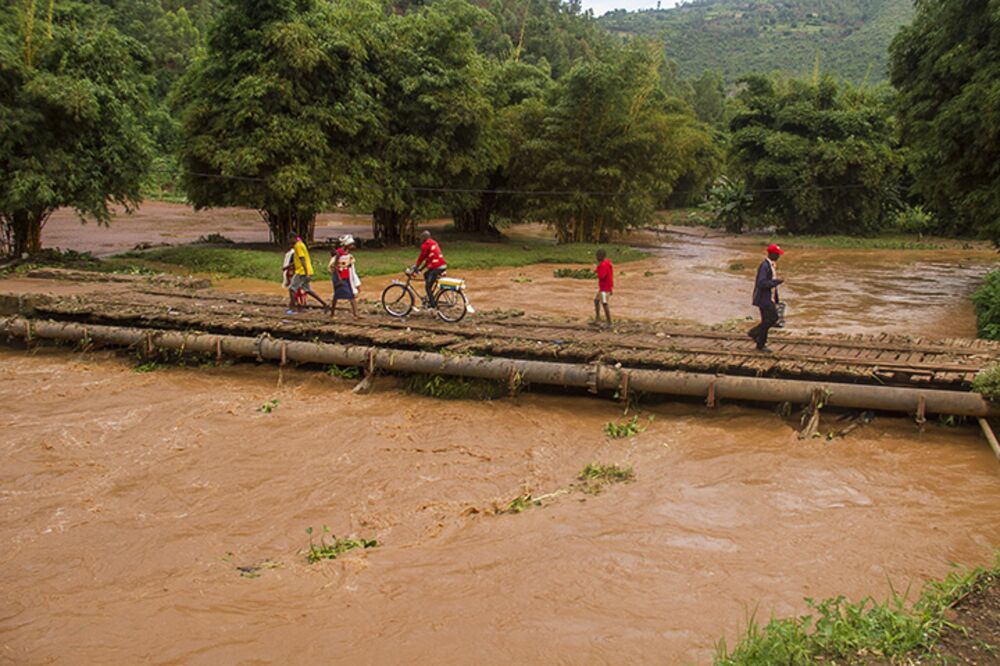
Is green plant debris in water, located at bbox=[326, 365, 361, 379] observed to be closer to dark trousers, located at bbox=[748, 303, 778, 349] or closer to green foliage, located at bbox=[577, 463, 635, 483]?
green foliage, located at bbox=[577, 463, 635, 483]

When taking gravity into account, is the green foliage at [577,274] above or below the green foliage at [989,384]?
above

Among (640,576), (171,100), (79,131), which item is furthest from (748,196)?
(640,576)

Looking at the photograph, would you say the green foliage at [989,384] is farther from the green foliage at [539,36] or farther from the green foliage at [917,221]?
the green foliage at [539,36]

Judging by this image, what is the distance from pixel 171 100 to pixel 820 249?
92.4ft

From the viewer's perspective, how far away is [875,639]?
423 cm

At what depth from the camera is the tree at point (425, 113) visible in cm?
2705

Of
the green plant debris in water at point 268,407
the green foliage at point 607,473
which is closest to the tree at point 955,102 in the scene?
the green foliage at point 607,473

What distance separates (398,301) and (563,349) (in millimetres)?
3901

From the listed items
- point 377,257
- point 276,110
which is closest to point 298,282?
point 276,110

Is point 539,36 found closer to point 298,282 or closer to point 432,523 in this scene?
point 298,282

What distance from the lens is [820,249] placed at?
1420 inches

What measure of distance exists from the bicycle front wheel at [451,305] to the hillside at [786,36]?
248ft

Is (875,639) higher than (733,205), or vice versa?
(733,205)

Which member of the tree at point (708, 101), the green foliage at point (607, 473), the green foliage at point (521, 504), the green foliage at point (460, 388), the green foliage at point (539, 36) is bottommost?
the green foliage at point (521, 504)
